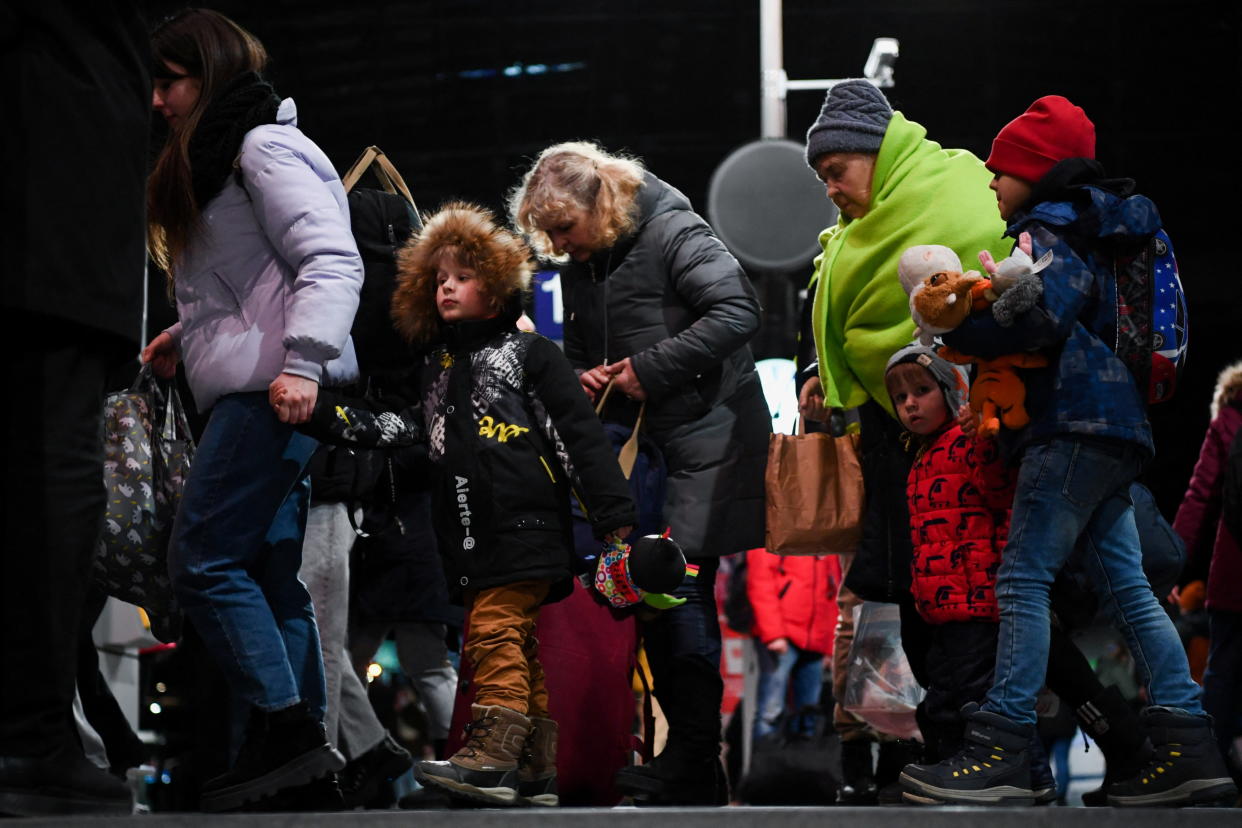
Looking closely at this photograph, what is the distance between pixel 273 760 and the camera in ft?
11.7

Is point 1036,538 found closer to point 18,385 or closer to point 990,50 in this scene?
point 18,385

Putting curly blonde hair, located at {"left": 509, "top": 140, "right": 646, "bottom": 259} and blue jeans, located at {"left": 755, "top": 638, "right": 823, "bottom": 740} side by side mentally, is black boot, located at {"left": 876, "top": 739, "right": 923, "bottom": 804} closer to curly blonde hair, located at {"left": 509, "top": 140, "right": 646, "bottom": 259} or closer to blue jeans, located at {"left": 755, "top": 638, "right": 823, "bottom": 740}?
curly blonde hair, located at {"left": 509, "top": 140, "right": 646, "bottom": 259}

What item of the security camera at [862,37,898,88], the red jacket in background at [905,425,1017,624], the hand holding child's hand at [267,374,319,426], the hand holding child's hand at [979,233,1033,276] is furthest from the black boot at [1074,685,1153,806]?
the security camera at [862,37,898,88]

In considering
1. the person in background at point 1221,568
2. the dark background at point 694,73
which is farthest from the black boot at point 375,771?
the dark background at point 694,73

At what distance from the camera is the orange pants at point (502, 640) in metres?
3.90

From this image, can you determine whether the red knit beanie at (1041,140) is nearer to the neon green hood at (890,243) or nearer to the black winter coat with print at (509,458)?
the neon green hood at (890,243)

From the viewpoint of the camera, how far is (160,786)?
7.94m

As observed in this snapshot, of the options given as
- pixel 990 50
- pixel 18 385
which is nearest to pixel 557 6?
pixel 990 50

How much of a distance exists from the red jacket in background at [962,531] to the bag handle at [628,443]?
2.83 feet

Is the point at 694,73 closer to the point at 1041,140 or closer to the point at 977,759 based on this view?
the point at 1041,140

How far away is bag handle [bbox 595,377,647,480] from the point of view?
4.50 m

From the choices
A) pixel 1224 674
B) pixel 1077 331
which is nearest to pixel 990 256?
pixel 1077 331

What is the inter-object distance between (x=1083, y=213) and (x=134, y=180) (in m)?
2.24

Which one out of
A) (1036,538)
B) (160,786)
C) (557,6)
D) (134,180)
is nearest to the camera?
(134,180)
